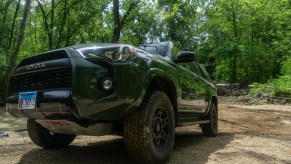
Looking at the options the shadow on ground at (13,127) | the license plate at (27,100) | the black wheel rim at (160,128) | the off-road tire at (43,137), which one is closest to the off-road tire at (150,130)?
the black wheel rim at (160,128)

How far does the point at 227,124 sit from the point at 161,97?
17.2 ft

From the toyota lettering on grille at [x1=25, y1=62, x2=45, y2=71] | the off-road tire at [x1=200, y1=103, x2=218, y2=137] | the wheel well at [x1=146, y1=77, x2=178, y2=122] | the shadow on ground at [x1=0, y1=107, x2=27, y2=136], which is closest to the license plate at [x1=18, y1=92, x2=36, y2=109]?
the toyota lettering on grille at [x1=25, y1=62, x2=45, y2=71]

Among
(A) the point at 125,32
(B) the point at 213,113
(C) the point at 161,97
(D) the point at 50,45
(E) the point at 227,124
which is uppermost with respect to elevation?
(A) the point at 125,32

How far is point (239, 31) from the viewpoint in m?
28.7

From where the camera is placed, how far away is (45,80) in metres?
3.29

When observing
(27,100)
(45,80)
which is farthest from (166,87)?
(27,100)

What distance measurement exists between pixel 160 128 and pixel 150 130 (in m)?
0.37

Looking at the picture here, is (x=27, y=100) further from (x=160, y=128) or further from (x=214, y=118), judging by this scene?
(x=214, y=118)

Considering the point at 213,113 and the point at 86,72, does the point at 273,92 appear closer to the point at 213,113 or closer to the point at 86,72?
the point at 213,113

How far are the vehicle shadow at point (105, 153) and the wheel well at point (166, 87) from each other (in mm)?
602

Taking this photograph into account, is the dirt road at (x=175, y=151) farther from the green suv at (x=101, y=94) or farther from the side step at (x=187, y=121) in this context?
the green suv at (x=101, y=94)

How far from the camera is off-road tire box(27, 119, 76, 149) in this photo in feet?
14.0

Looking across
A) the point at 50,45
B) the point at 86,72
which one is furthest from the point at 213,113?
the point at 50,45

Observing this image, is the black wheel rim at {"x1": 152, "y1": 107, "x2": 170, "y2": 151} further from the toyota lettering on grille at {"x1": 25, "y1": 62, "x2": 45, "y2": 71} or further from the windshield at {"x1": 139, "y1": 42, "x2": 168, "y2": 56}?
the toyota lettering on grille at {"x1": 25, "y1": 62, "x2": 45, "y2": 71}
